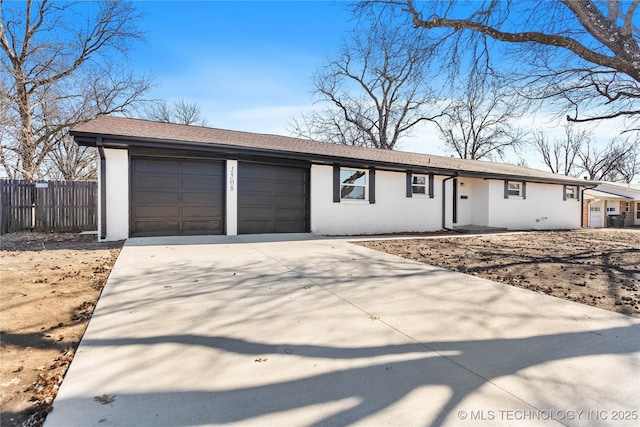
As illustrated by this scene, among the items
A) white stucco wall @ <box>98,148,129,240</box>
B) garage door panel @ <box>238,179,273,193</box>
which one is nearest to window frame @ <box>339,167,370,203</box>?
garage door panel @ <box>238,179,273,193</box>

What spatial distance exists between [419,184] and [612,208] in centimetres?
2143

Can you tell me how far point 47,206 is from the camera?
10.5 m

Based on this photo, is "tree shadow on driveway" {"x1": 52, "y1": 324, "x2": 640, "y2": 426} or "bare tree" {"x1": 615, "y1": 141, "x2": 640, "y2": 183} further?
"bare tree" {"x1": 615, "y1": 141, "x2": 640, "y2": 183}

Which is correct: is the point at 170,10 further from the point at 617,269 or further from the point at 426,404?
the point at 617,269

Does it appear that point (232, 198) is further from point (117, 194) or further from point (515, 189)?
point (515, 189)

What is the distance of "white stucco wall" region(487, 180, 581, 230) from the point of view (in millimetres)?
15281

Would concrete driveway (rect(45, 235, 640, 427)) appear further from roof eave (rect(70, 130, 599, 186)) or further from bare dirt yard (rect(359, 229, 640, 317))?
roof eave (rect(70, 130, 599, 186))

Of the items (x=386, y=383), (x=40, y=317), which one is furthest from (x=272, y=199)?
(x=386, y=383)

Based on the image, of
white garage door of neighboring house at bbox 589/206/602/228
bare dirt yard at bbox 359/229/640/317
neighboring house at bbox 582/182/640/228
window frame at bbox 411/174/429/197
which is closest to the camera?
bare dirt yard at bbox 359/229/640/317

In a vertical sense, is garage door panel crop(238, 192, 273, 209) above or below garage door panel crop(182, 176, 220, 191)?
below

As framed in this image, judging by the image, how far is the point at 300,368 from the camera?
238 centimetres

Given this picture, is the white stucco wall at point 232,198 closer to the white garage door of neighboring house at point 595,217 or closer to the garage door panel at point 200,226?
the garage door panel at point 200,226

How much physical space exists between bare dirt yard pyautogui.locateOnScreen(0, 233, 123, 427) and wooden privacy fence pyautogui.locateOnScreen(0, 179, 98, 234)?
4.29 metres

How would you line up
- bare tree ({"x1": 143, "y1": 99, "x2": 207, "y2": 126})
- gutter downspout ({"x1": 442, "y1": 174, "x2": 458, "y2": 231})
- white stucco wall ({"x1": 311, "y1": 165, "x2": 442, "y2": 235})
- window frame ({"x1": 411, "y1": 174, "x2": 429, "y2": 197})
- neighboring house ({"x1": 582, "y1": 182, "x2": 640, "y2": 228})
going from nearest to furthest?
1. white stucco wall ({"x1": 311, "y1": 165, "x2": 442, "y2": 235})
2. window frame ({"x1": 411, "y1": 174, "x2": 429, "y2": 197})
3. gutter downspout ({"x1": 442, "y1": 174, "x2": 458, "y2": 231})
4. neighboring house ({"x1": 582, "y1": 182, "x2": 640, "y2": 228})
5. bare tree ({"x1": 143, "y1": 99, "x2": 207, "y2": 126})
